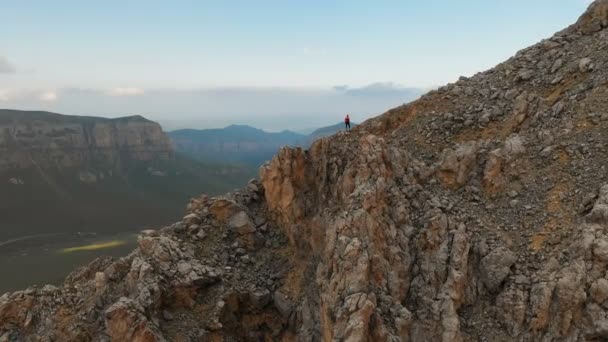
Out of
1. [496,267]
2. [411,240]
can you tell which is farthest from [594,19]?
[411,240]

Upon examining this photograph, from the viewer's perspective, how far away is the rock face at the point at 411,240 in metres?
23.0

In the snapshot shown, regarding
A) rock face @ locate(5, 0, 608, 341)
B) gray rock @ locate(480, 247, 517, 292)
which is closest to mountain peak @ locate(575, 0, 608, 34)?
rock face @ locate(5, 0, 608, 341)

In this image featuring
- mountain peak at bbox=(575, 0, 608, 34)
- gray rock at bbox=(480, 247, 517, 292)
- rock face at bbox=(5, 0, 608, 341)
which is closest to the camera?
rock face at bbox=(5, 0, 608, 341)

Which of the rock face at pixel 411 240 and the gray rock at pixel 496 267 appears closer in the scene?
the rock face at pixel 411 240

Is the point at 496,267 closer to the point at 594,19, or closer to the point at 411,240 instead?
the point at 411,240

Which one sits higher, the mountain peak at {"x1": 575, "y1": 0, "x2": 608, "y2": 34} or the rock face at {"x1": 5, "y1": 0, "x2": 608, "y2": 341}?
the mountain peak at {"x1": 575, "y1": 0, "x2": 608, "y2": 34}

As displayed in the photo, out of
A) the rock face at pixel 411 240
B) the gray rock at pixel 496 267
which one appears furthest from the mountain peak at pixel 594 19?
the gray rock at pixel 496 267

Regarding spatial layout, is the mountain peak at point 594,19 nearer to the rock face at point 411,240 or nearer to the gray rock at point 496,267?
the rock face at point 411,240

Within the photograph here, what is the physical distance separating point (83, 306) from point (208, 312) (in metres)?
8.72

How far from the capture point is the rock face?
75.5 feet

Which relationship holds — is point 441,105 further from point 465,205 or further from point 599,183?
point 599,183

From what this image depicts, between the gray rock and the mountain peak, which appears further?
the mountain peak

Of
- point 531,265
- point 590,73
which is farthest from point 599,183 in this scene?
point 590,73

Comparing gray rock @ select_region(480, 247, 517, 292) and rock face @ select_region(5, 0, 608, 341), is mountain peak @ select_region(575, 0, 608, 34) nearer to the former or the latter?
rock face @ select_region(5, 0, 608, 341)
